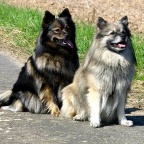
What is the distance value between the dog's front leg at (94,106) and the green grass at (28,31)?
5.14 meters

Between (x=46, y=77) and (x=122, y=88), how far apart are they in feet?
4.77

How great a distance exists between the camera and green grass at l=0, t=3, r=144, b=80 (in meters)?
14.1

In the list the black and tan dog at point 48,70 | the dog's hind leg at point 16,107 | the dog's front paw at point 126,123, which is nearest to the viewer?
the dog's front paw at point 126,123

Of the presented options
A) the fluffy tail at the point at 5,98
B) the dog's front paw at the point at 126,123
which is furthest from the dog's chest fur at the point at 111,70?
the fluffy tail at the point at 5,98

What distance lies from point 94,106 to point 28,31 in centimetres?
865

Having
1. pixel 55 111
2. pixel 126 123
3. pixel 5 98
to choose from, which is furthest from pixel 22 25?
pixel 126 123

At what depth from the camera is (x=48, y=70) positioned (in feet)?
27.8

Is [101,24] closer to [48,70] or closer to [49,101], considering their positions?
[48,70]

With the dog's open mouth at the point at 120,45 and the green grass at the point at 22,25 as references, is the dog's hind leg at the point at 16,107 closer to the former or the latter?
the dog's open mouth at the point at 120,45

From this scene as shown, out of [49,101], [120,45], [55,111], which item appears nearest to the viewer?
[120,45]

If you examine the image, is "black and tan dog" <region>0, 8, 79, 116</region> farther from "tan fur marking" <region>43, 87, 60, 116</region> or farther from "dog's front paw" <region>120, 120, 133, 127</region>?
"dog's front paw" <region>120, 120, 133, 127</region>

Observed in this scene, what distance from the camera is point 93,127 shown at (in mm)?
7480

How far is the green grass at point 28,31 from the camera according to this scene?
46.1 ft

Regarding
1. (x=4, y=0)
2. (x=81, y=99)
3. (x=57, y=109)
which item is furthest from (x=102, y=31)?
(x=4, y=0)
